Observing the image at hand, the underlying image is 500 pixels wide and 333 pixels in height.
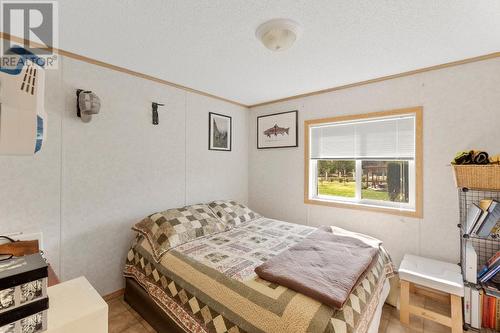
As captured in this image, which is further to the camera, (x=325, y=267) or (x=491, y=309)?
(x=491, y=309)

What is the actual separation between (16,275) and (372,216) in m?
2.98

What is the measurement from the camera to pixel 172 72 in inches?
98.7

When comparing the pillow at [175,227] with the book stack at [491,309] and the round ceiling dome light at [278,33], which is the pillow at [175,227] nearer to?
the round ceiling dome light at [278,33]

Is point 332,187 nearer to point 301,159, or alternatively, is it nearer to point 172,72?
point 301,159

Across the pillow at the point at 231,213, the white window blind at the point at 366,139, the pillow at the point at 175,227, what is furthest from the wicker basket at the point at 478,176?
the pillow at the point at 175,227

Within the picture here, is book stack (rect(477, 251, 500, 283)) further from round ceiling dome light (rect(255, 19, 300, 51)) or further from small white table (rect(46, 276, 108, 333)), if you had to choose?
small white table (rect(46, 276, 108, 333))

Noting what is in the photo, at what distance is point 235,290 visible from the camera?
1.51 metres

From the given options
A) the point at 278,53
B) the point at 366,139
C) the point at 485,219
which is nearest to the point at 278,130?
the point at 366,139

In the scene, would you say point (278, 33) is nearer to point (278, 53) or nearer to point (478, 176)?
point (278, 53)

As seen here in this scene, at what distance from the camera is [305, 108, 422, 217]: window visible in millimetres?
2525

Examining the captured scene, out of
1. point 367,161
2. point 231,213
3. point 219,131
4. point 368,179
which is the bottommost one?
point 231,213

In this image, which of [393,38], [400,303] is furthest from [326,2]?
[400,303]

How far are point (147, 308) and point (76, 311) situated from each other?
1384 mm

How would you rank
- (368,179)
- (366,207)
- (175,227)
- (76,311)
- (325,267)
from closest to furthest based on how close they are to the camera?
(76,311), (325,267), (175,227), (366,207), (368,179)
